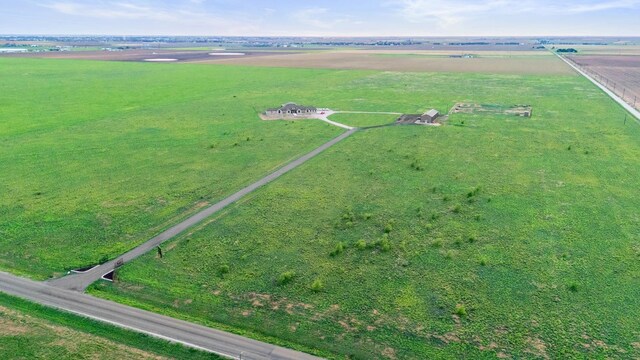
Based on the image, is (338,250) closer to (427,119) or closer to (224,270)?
(224,270)

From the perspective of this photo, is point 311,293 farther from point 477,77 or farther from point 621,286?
point 477,77

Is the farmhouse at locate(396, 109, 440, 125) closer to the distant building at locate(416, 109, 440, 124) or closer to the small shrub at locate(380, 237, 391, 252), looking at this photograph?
the distant building at locate(416, 109, 440, 124)

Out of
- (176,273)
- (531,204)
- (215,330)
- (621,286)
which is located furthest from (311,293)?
(531,204)

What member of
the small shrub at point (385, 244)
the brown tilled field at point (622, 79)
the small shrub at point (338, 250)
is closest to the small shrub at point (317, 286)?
the small shrub at point (338, 250)

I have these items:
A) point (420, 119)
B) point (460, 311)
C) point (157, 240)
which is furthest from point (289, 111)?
point (460, 311)

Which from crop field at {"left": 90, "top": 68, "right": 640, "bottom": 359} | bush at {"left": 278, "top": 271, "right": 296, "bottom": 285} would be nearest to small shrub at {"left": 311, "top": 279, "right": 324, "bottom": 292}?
crop field at {"left": 90, "top": 68, "right": 640, "bottom": 359}

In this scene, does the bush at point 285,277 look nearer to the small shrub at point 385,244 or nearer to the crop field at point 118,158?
the small shrub at point 385,244
